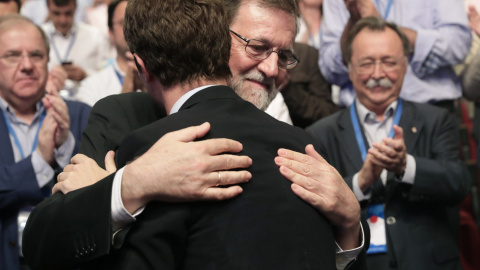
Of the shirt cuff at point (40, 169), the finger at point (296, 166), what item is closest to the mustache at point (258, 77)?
the finger at point (296, 166)

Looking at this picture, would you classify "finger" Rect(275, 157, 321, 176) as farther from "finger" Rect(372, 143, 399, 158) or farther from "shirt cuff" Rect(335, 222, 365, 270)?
"finger" Rect(372, 143, 399, 158)

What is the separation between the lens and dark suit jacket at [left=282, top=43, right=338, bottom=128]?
5.24 meters

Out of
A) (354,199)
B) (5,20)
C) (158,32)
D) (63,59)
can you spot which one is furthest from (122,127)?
(63,59)

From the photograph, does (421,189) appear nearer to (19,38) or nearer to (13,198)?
(13,198)

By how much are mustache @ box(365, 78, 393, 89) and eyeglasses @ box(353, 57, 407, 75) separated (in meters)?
0.07

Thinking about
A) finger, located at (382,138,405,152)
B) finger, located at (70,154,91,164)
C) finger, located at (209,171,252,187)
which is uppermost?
finger, located at (209,171,252,187)

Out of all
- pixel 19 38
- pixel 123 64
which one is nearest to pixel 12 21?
pixel 19 38

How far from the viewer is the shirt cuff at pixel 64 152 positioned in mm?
4473

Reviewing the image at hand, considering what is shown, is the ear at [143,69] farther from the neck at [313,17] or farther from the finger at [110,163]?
the neck at [313,17]

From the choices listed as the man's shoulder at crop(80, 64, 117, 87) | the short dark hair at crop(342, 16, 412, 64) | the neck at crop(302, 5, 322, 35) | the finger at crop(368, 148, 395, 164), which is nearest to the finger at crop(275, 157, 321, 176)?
the finger at crop(368, 148, 395, 164)

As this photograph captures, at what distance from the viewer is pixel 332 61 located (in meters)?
5.32

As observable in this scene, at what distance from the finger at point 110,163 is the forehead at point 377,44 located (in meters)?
2.69

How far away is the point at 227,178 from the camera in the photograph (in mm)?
2137

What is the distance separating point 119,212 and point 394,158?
7.56ft
